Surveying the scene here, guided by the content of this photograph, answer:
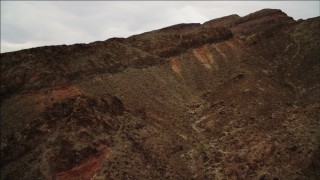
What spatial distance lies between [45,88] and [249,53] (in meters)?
22.7

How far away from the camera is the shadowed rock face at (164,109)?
2648cm

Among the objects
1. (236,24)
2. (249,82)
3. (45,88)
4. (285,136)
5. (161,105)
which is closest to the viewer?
(285,136)

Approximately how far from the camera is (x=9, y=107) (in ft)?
98.4

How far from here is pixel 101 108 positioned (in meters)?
30.1

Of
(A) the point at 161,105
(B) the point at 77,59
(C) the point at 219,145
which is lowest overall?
(C) the point at 219,145

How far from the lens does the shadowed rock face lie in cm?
2648

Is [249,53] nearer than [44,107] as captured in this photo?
No

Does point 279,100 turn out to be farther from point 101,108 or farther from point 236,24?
point 236,24

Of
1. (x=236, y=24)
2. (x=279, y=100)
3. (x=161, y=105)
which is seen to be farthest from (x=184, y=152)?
(x=236, y=24)

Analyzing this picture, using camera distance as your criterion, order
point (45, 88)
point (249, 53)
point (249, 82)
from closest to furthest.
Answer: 1. point (45, 88)
2. point (249, 82)
3. point (249, 53)

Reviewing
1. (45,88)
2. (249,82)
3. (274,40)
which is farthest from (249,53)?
(45,88)

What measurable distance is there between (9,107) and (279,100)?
21.5 m

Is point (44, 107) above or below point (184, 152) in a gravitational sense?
above

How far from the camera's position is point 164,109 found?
111ft
